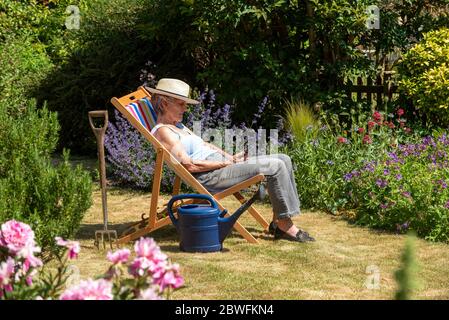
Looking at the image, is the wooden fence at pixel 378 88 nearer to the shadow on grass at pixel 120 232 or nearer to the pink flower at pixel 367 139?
the pink flower at pixel 367 139

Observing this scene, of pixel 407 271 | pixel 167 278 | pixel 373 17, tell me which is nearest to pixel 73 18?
pixel 373 17

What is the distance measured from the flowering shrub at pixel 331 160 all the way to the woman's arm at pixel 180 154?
1656mm

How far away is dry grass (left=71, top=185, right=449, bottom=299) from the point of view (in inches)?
185

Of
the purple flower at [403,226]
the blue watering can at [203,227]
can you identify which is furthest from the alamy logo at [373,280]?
the purple flower at [403,226]

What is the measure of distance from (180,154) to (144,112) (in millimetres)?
493

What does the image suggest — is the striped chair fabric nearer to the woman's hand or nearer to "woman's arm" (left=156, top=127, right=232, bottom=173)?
"woman's arm" (left=156, top=127, right=232, bottom=173)

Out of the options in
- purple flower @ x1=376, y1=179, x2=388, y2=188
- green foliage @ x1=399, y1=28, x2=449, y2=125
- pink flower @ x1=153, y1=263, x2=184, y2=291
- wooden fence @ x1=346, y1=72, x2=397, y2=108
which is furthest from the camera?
wooden fence @ x1=346, y1=72, x2=397, y2=108

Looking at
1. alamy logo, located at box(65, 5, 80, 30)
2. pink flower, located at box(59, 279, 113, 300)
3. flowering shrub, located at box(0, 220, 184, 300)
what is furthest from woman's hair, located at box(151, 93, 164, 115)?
alamy logo, located at box(65, 5, 80, 30)

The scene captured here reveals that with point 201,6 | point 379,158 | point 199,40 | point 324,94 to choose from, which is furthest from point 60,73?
point 379,158

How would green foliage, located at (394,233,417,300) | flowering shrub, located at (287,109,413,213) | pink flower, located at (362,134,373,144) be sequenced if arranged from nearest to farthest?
green foliage, located at (394,233,417,300)
flowering shrub, located at (287,109,413,213)
pink flower, located at (362,134,373,144)

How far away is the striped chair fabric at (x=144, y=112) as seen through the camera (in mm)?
6109

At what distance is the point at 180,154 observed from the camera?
5988mm

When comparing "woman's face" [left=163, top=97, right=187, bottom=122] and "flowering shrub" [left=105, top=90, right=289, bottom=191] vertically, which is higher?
"woman's face" [left=163, top=97, right=187, bottom=122]

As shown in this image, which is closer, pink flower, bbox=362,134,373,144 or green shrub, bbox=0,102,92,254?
green shrub, bbox=0,102,92,254
